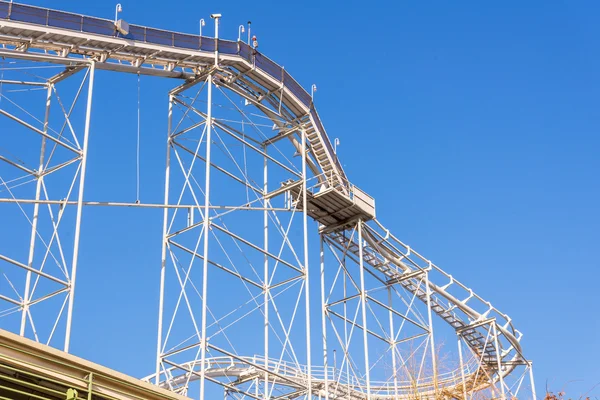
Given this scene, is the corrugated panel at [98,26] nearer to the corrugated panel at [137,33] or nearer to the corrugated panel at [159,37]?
the corrugated panel at [137,33]

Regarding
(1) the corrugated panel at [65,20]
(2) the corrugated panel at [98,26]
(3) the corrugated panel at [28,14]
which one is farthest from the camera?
(2) the corrugated panel at [98,26]

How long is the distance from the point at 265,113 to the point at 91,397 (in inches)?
776

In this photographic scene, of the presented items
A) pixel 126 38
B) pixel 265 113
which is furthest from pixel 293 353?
pixel 126 38

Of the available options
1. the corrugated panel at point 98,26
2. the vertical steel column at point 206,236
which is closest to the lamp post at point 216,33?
the vertical steel column at point 206,236

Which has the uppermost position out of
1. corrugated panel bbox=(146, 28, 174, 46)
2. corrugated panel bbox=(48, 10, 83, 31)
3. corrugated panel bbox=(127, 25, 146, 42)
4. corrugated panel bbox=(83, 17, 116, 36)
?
corrugated panel bbox=(146, 28, 174, 46)

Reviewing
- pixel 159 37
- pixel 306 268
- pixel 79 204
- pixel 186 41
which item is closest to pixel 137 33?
pixel 159 37

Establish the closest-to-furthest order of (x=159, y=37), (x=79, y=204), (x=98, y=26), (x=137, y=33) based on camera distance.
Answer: (x=79, y=204) < (x=98, y=26) < (x=137, y=33) < (x=159, y=37)

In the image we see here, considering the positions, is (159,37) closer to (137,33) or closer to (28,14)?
(137,33)

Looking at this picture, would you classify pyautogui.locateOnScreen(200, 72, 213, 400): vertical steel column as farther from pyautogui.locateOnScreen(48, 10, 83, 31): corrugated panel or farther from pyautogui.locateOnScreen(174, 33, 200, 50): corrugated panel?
pyautogui.locateOnScreen(48, 10, 83, 31): corrugated panel

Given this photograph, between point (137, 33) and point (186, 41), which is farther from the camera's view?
point (186, 41)

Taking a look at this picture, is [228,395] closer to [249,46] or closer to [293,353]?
[293,353]

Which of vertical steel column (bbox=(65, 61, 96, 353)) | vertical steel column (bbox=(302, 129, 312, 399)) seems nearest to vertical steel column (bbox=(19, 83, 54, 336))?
vertical steel column (bbox=(65, 61, 96, 353))

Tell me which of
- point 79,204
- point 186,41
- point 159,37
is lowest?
point 79,204

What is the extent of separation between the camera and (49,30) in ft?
83.5
